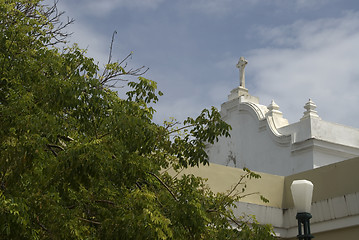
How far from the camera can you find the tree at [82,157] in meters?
6.85

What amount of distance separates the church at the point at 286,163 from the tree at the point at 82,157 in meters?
4.12

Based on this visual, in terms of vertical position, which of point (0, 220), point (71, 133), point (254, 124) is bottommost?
point (0, 220)

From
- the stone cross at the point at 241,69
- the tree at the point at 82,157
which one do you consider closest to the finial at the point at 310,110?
the stone cross at the point at 241,69

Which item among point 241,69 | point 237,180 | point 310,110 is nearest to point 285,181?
point 237,180

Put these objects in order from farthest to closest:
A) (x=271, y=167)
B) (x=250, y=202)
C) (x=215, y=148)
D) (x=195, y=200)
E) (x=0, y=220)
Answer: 1. (x=215, y=148)
2. (x=271, y=167)
3. (x=250, y=202)
4. (x=195, y=200)
5. (x=0, y=220)

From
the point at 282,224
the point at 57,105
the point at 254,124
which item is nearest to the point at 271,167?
the point at 254,124

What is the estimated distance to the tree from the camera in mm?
6852

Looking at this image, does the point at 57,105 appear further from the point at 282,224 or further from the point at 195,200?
the point at 282,224

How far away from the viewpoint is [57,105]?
770 centimetres

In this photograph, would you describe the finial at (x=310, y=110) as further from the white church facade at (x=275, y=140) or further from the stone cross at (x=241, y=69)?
the stone cross at (x=241, y=69)

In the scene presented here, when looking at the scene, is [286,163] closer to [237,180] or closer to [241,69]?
[241,69]

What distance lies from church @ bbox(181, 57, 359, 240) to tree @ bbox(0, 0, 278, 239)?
4.12 meters

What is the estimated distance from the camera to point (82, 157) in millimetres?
6836

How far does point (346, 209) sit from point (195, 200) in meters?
5.15
